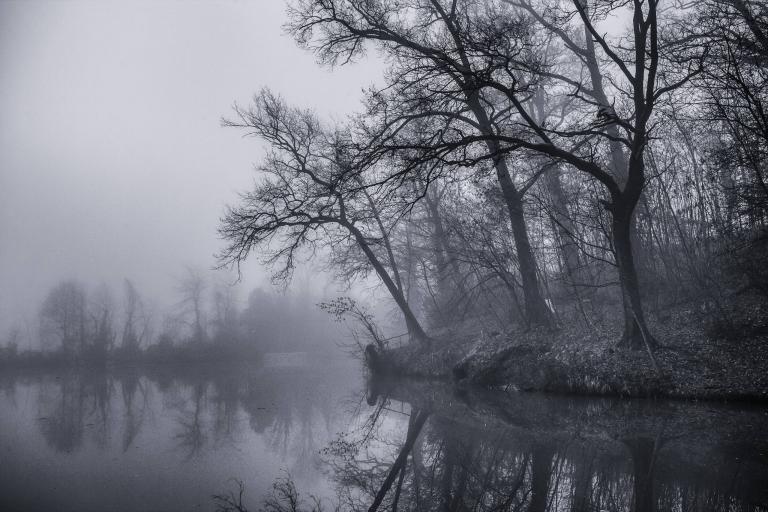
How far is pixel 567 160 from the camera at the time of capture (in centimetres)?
838

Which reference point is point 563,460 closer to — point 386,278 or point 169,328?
point 386,278

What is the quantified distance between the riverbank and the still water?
0.60m

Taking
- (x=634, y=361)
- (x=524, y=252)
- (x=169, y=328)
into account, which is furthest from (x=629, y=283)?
(x=169, y=328)

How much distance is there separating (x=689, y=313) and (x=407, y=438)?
24.3ft

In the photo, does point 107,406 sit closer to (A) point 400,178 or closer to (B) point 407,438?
(B) point 407,438

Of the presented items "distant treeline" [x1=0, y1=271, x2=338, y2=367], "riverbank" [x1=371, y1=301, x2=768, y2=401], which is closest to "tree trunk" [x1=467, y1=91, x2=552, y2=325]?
"riverbank" [x1=371, y1=301, x2=768, y2=401]

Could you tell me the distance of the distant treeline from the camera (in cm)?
3303

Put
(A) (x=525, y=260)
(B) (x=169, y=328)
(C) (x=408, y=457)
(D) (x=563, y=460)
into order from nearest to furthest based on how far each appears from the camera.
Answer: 1. (D) (x=563, y=460)
2. (C) (x=408, y=457)
3. (A) (x=525, y=260)
4. (B) (x=169, y=328)

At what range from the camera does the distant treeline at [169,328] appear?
33.0 meters

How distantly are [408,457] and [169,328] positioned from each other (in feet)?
122

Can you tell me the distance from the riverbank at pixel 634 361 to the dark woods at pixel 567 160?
22cm

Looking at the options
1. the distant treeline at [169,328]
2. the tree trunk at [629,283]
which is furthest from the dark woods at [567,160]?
the distant treeline at [169,328]

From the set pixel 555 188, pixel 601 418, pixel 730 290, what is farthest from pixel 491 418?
pixel 555 188

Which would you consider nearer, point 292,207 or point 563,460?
point 563,460
